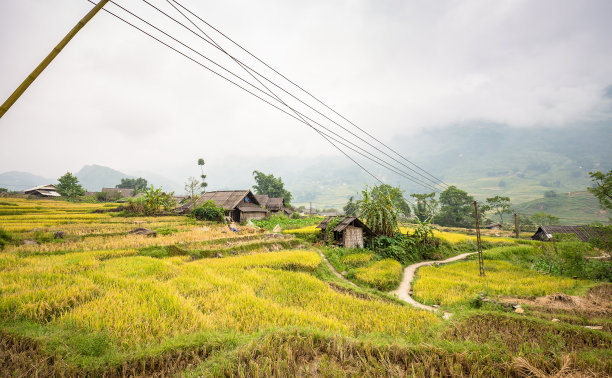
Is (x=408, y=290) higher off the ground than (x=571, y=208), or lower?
lower

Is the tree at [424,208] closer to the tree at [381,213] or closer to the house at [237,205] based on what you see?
the tree at [381,213]

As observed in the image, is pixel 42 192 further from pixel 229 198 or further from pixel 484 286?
pixel 484 286

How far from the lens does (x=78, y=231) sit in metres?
14.0

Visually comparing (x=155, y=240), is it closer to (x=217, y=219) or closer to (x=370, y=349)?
(x=217, y=219)

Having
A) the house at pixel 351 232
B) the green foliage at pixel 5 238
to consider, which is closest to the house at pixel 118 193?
the green foliage at pixel 5 238

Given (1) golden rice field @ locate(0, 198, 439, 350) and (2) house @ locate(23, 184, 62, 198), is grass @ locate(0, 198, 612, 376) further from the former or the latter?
(2) house @ locate(23, 184, 62, 198)

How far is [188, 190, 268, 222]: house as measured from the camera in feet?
96.9

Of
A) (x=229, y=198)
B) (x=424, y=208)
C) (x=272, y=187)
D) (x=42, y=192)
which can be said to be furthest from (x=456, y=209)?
(x=42, y=192)

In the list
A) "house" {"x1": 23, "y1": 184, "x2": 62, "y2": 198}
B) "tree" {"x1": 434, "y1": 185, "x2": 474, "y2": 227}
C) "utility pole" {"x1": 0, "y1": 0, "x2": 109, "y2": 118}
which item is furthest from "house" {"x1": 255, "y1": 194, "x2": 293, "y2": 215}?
"utility pole" {"x1": 0, "y1": 0, "x2": 109, "y2": 118}

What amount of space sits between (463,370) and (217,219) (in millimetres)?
25552

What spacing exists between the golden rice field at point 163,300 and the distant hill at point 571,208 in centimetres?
11118

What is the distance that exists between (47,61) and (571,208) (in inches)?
5521

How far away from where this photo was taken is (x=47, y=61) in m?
3.32

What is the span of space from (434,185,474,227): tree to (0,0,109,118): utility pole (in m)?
59.5
